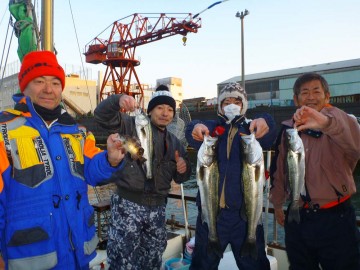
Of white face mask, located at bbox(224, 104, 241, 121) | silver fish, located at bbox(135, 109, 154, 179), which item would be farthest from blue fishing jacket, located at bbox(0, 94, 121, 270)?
white face mask, located at bbox(224, 104, 241, 121)

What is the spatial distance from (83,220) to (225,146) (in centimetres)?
178

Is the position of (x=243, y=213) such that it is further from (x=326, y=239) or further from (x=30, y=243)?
(x=30, y=243)

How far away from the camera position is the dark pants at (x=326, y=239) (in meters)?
3.22

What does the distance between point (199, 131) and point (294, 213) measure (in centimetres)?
134

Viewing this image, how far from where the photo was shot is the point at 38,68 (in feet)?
9.23

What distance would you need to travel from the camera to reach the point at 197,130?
11.5 ft

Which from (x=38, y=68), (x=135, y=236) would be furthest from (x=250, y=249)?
(x=38, y=68)

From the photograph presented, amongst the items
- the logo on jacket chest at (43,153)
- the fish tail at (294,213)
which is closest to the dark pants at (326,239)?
the fish tail at (294,213)

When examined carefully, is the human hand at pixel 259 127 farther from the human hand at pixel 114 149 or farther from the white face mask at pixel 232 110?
the human hand at pixel 114 149

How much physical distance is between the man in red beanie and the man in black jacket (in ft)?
2.92

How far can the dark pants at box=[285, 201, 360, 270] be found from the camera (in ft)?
10.6

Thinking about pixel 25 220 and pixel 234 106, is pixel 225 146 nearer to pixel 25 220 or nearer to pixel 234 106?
pixel 234 106

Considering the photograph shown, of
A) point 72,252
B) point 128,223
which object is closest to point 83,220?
point 72,252

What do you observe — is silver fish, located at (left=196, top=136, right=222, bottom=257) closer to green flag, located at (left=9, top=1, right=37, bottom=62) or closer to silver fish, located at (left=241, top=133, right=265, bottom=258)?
silver fish, located at (left=241, top=133, right=265, bottom=258)
